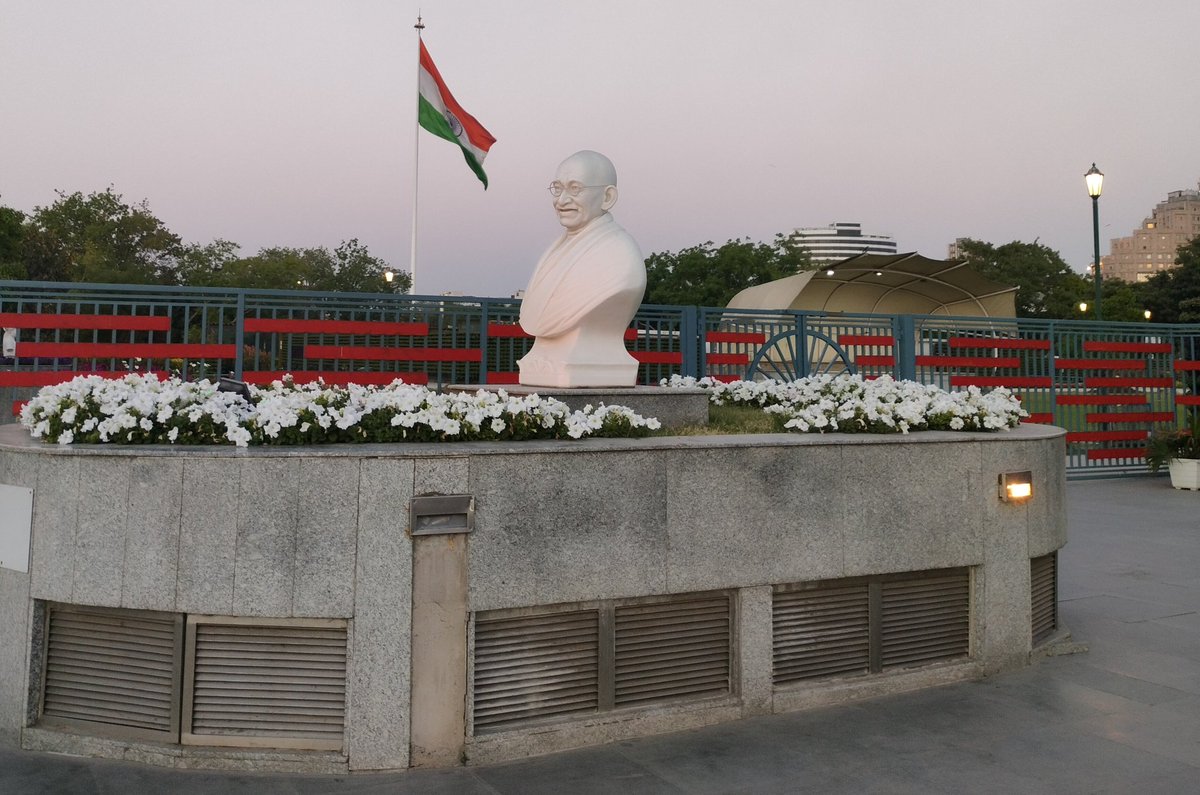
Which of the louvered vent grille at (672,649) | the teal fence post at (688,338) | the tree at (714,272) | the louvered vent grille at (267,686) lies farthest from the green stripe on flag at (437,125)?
the tree at (714,272)

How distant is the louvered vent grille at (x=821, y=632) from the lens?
4.59 metres

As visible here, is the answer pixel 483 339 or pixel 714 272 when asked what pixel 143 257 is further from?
pixel 483 339

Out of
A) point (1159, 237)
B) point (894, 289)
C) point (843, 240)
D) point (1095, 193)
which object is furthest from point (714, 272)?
point (1159, 237)

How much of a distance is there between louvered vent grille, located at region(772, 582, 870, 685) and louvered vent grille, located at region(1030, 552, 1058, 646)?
1.50 metres

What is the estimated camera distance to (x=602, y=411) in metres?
4.78

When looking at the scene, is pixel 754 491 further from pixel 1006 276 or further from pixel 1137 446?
pixel 1006 276

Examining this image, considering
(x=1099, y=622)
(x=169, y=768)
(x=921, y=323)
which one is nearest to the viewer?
(x=169, y=768)

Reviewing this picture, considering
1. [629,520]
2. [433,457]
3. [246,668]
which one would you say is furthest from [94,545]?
[629,520]

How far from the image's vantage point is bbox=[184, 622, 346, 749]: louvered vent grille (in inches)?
148

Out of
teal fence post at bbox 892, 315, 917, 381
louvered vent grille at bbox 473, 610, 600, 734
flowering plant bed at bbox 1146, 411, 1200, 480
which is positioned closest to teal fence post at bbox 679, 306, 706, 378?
teal fence post at bbox 892, 315, 917, 381

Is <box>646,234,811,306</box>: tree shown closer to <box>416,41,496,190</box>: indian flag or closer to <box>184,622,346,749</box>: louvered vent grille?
<box>416,41,496,190</box>: indian flag

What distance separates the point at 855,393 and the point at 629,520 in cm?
349

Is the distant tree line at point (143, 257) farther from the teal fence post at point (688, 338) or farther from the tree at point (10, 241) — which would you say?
the teal fence post at point (688, 338)

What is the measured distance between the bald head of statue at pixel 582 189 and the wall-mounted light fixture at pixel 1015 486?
345 centimetres
